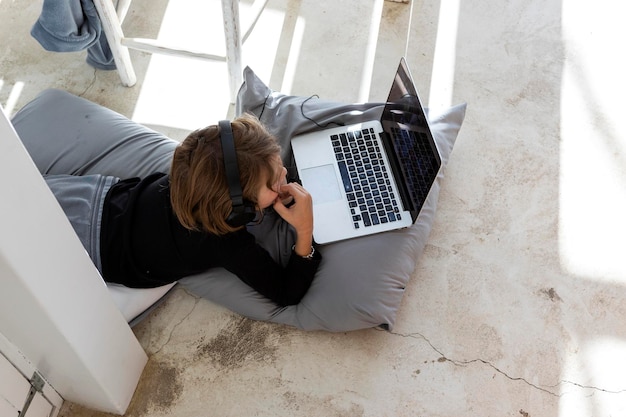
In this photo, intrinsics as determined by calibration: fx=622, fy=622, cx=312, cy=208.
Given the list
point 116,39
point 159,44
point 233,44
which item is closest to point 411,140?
point 233,44

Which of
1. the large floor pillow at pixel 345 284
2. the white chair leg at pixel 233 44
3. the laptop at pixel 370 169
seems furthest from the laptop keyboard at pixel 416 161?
the white chair leg at pixel 233 44

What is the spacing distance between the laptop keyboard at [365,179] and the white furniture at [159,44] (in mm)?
443

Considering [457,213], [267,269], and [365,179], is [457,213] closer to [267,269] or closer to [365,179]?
[365,179]

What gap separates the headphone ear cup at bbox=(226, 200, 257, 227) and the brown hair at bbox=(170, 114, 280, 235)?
1 centimetres

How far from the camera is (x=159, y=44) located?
6.76 feet

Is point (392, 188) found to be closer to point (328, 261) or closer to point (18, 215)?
point (328, 261)

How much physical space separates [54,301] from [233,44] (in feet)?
3.74

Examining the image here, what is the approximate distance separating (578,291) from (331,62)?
1.18 metres

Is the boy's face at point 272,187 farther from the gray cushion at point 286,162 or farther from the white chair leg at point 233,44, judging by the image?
the white chair leg at point 233,44

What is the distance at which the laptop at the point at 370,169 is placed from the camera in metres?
1.70

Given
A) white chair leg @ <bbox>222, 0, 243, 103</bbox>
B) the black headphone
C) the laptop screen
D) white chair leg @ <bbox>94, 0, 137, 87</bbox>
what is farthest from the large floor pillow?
white chair leg @ <bbox>94, 0, 137, 87</bbox>

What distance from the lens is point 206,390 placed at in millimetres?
1711

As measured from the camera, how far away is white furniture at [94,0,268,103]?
6.31 feet

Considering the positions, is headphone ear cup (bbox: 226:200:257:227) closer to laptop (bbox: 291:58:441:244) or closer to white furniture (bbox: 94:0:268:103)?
laptop (bbox: 291:58:441:244)
